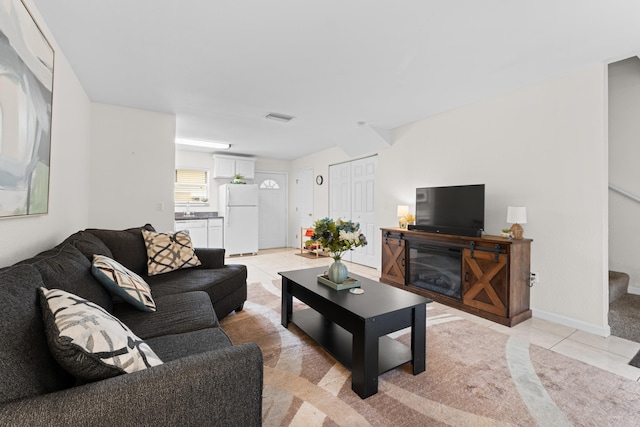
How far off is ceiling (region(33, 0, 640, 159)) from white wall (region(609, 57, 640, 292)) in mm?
1076

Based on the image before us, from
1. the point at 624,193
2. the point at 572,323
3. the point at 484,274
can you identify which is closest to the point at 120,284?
the point at 484,274

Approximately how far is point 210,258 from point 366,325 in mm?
1895

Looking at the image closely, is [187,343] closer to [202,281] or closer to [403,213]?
[202,281]

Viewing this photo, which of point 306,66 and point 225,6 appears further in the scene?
point 306,66

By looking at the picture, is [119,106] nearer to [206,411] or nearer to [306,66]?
[306,66]

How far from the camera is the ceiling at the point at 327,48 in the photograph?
1814 mm

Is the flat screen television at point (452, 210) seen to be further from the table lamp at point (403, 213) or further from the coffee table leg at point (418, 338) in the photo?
the coffee table leg at point (418, 338)

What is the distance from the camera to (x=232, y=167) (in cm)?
640

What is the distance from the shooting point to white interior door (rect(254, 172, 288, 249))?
7102 millimetres

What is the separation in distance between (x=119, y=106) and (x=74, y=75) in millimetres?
871

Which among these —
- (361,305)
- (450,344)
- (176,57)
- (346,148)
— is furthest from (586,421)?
(346,148)

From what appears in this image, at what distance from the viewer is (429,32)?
2.02 metres

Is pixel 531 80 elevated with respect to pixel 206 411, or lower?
elevated

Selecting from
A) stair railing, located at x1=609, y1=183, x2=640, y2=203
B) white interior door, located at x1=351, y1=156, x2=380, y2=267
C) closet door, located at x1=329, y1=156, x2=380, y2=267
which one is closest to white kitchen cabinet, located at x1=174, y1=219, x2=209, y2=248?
closet door, located at x1=329, y1=156, x2=380, y2=267
